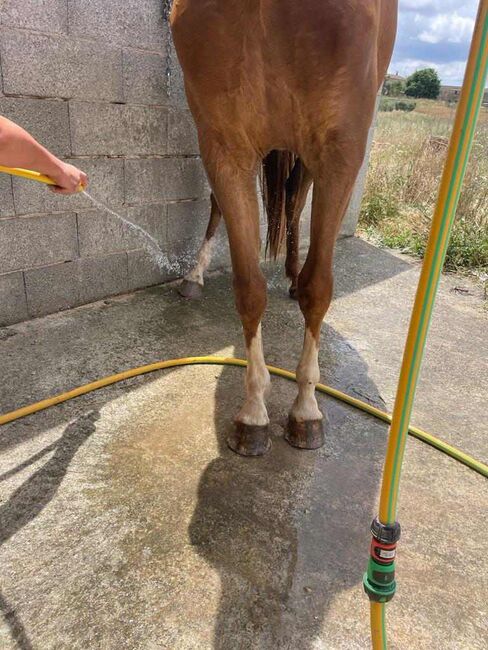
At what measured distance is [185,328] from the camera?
2906 mm

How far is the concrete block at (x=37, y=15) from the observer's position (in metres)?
2.34

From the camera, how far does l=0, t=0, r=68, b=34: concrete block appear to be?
2342mm

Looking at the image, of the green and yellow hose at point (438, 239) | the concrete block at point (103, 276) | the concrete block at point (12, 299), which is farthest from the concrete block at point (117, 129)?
the green and yellow hose at point (438, 239)

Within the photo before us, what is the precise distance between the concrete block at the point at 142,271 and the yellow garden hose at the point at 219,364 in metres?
1.04

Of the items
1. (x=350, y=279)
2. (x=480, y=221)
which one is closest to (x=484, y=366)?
(x=350, y=279)

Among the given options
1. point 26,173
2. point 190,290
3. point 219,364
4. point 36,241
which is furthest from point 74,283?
point 26,173

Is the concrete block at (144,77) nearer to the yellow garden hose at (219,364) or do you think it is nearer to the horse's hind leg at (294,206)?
the horse's hind leg at (294,206)

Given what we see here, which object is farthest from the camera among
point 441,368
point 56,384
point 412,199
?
point 412,199

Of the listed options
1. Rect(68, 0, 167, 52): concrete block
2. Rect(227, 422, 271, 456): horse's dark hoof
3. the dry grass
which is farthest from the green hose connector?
the dry grass

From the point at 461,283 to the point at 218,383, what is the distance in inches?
101

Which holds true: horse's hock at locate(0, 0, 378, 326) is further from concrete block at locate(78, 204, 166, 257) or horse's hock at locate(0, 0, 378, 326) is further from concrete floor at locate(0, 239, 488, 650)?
concrete floor at locate(0, 239, 488, 650)

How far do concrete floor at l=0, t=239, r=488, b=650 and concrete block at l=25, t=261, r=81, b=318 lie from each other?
11 centimetres

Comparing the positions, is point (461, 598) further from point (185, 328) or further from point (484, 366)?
point (185, 328)

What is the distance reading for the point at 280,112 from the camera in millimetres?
1659
